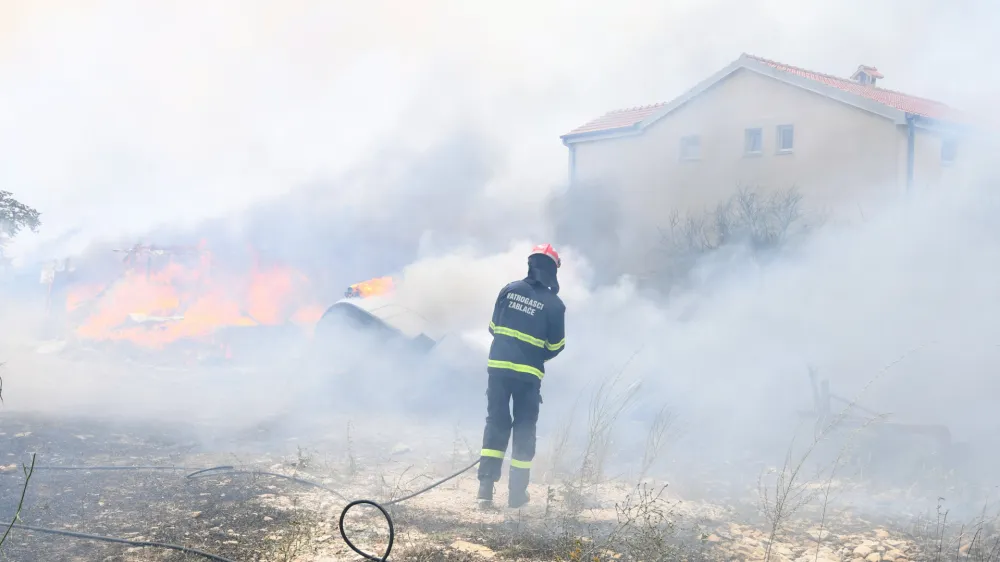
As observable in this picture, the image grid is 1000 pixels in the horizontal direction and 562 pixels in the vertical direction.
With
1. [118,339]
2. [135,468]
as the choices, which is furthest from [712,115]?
[135,468]

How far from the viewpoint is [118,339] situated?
13914mm

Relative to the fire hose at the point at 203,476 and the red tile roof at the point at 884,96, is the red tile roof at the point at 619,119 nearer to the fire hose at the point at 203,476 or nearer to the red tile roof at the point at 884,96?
the red tile roof at the point at 884,96

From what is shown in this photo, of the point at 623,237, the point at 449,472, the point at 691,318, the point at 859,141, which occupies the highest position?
the point at 859,141

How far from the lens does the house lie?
46.6 ft

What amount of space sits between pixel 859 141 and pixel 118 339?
1431 centimetres

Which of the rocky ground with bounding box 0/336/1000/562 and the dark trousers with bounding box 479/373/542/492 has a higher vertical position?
the dark trousers with bounding box 479/373/542/492

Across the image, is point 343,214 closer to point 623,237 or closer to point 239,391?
point 623,237

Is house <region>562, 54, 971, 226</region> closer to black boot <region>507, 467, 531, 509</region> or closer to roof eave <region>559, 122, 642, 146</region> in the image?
roof eave <region>559, 122, 642, 146</region>

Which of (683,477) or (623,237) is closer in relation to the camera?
(683,477)

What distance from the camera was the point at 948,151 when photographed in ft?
47.6

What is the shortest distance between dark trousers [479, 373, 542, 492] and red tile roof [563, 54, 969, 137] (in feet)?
40.1

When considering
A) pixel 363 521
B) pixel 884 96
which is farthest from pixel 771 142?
pixel 363 521

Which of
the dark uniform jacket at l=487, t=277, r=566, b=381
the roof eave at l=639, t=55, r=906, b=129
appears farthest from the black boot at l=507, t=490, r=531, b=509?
the roof eave at l=639, t=55, r=906, b=129

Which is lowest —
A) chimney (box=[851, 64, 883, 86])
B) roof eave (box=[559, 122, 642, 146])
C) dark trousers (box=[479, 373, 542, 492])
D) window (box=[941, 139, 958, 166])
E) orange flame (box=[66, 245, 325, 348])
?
dark trousers (box=[479, 373, 542, 492])
